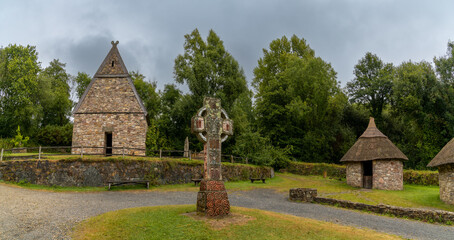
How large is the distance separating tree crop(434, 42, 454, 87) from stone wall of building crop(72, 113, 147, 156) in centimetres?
3294

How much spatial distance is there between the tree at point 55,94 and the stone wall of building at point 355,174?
36.3m

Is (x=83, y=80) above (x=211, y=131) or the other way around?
above

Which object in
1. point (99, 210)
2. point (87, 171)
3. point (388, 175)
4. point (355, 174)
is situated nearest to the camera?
point (99, 210)

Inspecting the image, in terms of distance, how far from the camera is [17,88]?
118ft

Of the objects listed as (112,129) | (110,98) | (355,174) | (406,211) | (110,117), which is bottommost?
(406,211)

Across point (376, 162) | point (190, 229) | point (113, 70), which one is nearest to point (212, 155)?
point (190, 229)

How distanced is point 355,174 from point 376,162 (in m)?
2.23

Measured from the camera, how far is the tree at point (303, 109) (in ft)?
131

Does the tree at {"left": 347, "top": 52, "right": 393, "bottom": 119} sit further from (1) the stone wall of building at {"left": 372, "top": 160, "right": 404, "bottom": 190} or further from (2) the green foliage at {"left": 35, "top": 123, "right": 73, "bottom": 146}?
(2) the green foliage at {"left": 35, "top": 123, "right": 73, "bottom": 146}

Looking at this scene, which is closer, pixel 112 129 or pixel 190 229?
pixel 190 229

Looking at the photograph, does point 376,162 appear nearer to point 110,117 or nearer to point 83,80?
point 110,117

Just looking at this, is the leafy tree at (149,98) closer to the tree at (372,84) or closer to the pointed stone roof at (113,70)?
the pointed stone roof at (113,70)

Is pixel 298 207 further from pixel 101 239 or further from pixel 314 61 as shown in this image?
pixel 314 61

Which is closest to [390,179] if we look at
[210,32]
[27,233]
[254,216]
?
[254,216]
